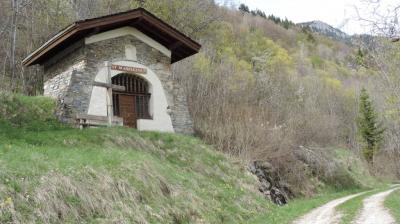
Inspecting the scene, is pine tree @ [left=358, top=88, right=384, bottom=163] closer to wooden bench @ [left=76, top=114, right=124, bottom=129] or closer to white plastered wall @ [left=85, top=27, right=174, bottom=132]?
white plastered wall @ [left=85, top=27, right=174, bottom=132]

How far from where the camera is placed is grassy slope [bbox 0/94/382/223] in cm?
759

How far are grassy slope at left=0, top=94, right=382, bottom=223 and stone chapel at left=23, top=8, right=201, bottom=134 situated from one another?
108cm

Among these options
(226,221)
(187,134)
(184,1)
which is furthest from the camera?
(184,1)

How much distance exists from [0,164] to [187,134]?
990 cm

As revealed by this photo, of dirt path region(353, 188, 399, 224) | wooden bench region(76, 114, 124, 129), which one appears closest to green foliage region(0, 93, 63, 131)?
wooden bench region(76, 114, 124, 129)

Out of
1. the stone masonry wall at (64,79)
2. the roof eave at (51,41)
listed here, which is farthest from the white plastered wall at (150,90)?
the roof eave at (51,41)

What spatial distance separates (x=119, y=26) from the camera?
1605cm

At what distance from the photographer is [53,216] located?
7242 millimetres

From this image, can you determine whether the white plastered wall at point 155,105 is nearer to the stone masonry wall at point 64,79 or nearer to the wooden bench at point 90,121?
the stone masonry wall at point 64,79

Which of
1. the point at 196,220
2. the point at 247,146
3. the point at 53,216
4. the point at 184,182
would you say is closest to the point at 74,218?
the point at 53,216

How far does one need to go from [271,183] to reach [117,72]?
28.4 feet

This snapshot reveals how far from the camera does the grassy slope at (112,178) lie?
7590 mm

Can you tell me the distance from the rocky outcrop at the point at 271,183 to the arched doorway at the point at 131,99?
5185 mm

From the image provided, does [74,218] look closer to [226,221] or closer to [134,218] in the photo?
[134,218]
